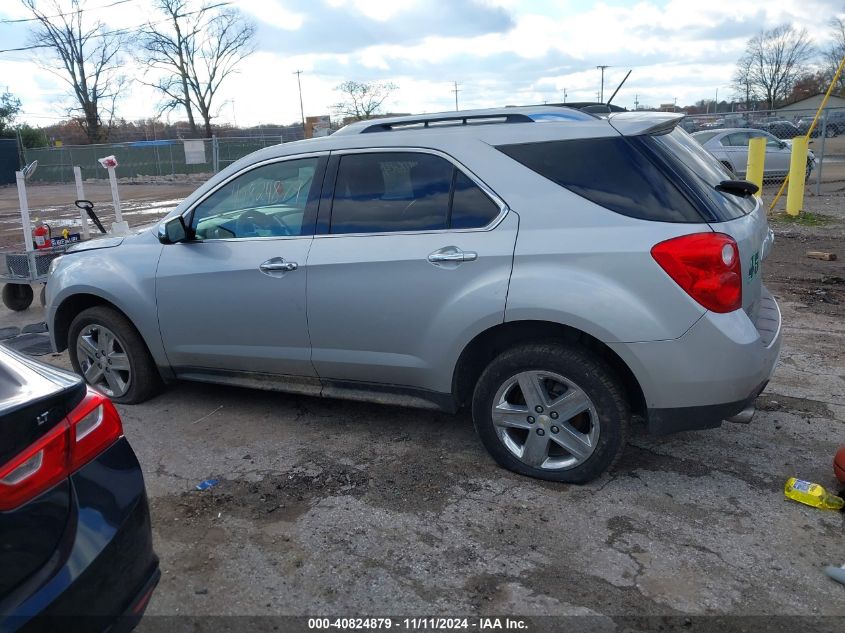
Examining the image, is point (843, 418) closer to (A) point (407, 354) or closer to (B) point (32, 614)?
(A) point (407, 354)

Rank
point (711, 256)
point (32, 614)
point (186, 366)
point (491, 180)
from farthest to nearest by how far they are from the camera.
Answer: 1. point (186, 366)
2. point (491, 180)
3. point (711, 256)
4. point (32, 614)

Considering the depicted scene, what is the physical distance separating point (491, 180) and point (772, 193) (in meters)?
15.9

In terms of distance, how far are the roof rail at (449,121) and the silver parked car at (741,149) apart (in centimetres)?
1493

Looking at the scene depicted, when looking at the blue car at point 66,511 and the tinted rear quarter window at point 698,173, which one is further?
the tinted rear quarter window at point 698,173

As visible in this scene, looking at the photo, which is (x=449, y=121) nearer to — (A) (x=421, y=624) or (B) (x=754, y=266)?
(B) (x=754, y=266)

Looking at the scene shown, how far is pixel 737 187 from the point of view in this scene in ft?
12.5

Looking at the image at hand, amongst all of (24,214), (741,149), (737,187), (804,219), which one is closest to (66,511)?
(737,187)

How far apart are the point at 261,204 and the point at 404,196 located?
3.42 feet

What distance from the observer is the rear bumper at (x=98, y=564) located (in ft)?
6.27

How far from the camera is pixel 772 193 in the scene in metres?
17.3

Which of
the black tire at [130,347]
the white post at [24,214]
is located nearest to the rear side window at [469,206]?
the black tire at [130,347]

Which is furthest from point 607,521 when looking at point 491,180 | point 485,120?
point 485,120

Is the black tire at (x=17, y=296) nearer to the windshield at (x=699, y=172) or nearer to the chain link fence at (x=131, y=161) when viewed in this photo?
the windshield at (x=699, y=172)

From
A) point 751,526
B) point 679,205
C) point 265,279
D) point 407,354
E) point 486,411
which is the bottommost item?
point 751,526
